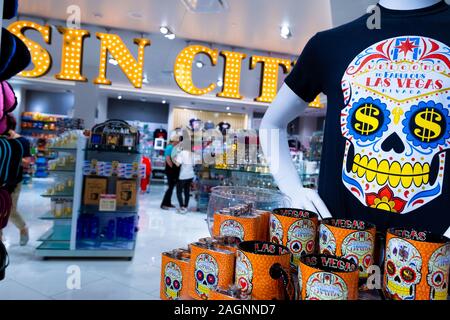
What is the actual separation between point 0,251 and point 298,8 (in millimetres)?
4344

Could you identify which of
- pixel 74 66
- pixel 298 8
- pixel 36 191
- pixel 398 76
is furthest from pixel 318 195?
pixel 36 191

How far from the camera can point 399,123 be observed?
0.96 m

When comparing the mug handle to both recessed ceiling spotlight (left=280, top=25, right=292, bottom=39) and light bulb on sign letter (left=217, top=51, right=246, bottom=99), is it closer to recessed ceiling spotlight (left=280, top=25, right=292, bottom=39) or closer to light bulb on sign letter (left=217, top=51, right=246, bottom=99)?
light bulb on sign letter (left=217, top=51, right=246, bottom=99)

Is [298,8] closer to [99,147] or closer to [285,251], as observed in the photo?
[99,147]

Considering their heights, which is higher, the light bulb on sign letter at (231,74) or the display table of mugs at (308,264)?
the light bulb on sign letter at (231,74)

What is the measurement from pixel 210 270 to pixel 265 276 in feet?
0.46

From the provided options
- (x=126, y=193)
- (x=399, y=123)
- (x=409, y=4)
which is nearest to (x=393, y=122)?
(x=399, y=123)

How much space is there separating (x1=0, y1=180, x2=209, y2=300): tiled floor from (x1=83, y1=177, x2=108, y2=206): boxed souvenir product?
0.68 meters

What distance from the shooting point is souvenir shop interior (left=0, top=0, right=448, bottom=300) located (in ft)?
2.64

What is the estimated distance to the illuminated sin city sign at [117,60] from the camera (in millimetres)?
4461

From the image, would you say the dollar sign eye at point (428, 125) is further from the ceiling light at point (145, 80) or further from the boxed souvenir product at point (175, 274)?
the ceiling light at point (145, 80)

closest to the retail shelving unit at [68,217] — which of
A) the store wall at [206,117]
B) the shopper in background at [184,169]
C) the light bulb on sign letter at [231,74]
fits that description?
the light bulb on sign letter at [231,74]

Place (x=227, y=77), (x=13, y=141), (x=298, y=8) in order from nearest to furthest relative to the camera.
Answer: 1. (x=13, y=141)
2. (x=298, y=8)
3. (x=227, y=77)

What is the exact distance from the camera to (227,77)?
493 cm
